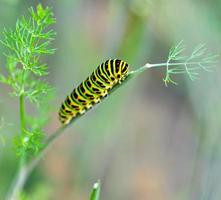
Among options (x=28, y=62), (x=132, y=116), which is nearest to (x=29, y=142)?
(x=28, y=62)

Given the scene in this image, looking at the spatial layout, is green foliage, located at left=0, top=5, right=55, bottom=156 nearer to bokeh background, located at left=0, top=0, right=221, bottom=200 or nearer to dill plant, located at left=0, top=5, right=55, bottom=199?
dill plant, located at left=0, top=5, right=55, bottom=199

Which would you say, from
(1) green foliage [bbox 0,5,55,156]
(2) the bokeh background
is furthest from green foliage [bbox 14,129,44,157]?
(2) the bokeh background

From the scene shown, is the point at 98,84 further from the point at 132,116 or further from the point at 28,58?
the point at 132,116

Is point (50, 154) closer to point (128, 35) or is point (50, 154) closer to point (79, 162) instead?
point (79, 162)

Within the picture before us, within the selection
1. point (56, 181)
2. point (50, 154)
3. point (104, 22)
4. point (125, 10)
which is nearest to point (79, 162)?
point (56, 181)

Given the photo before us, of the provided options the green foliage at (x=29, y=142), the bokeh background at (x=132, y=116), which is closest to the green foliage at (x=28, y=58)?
the green foliage at (x=29, y=142)

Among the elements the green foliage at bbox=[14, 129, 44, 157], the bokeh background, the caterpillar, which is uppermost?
the bokeh background
